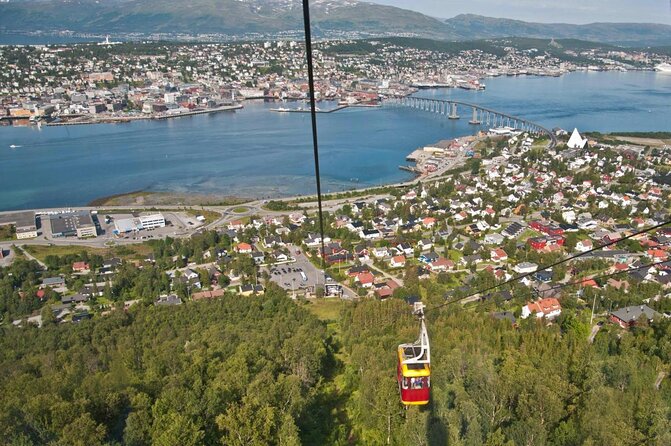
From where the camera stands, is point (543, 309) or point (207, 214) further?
point (207, 214)

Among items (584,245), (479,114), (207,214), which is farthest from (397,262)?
(479,114)

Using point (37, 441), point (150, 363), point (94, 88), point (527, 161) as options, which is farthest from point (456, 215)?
point (94, 88)

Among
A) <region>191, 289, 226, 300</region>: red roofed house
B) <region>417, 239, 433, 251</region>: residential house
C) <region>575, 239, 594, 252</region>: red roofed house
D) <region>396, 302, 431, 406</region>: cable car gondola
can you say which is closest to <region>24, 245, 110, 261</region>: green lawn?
<region>191, 289, 226, 300</region>: red roofed house

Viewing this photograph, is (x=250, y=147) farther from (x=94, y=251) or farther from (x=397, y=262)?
(x=397, y=262)

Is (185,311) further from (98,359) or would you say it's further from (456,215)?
(456,215)

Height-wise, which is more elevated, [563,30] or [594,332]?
[563,30]

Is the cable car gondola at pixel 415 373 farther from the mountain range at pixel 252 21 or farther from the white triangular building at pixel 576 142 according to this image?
the mountain range at pixel 252 21
